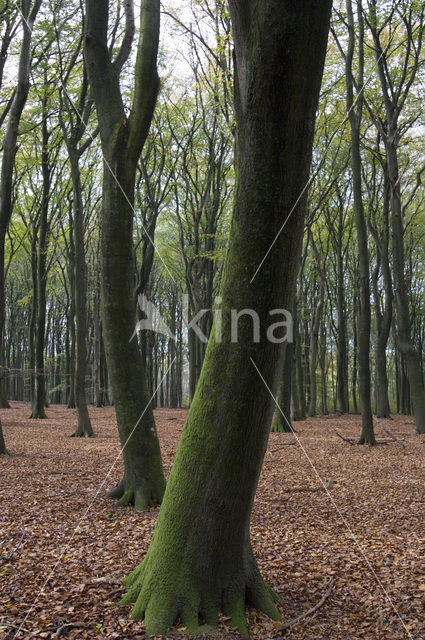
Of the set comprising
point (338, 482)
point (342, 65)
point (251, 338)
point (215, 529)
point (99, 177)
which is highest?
point (342, 65)

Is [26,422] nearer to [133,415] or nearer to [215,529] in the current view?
[133,415]

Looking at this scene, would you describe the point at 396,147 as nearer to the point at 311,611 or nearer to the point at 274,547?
the point at 274,547

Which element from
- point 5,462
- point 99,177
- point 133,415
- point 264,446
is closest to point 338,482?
point 133,415

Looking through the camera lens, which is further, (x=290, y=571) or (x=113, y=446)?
(x=113, y=446)

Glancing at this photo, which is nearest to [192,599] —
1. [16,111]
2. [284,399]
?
[16,111]

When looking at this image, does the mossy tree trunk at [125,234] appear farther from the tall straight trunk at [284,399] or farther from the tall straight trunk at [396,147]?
the tall straight trunk at [396,147]

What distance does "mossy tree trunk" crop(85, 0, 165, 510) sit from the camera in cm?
576

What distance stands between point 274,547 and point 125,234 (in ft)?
11.9

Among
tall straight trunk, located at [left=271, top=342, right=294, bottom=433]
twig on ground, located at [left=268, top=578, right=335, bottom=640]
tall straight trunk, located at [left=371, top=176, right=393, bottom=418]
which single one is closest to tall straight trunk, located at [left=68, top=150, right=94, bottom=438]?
tall straight trunk, located at [left=271, top=342, right=294, bottom=433]

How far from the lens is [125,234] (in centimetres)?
587

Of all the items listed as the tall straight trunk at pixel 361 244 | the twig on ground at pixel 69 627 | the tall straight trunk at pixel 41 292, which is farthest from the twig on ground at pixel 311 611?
the tall straight trunk at pixel 41 292

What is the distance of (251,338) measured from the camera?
3.01m

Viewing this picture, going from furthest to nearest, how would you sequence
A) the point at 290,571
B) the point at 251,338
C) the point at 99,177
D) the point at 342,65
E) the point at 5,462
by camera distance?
the point at 99,177 < the point at 342,65 < the point at 5,462 < the point at 290,571 < the point at 251,338

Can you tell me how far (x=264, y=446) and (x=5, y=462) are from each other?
676cm
